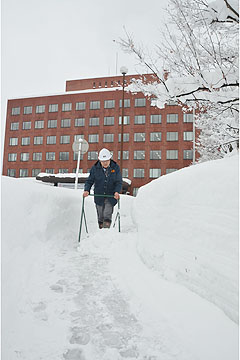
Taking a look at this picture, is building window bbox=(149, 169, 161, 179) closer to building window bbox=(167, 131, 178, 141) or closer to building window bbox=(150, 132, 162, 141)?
building window bbox=(150, 132, 162, 141)

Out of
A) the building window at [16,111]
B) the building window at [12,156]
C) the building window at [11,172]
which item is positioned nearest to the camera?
the building window at [11,172]

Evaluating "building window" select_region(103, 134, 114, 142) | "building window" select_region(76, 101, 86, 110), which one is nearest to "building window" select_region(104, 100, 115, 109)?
"building window" select_region(76, 101, 86, 110)

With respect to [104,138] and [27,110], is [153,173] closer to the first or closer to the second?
[104,138]

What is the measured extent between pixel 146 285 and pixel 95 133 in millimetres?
34494

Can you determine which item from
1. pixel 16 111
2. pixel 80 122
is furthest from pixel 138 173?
pixel 16 111

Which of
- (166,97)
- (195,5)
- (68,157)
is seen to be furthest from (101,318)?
(68,157)

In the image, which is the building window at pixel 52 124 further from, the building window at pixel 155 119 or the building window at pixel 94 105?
the building window at pixel 155 119

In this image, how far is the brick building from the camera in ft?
109

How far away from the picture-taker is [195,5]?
11.9ft

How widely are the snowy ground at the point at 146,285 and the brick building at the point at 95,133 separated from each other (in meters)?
29.9

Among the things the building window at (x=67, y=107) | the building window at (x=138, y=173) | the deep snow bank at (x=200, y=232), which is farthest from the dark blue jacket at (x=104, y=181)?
the building window at (x=67, y=107)

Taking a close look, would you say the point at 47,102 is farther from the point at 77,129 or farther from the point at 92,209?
the point at 92,209

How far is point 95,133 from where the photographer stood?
36.0 metres

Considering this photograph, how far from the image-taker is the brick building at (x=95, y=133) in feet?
109
